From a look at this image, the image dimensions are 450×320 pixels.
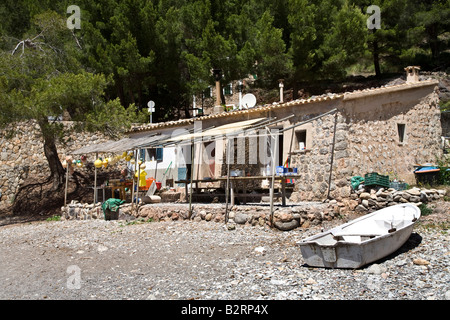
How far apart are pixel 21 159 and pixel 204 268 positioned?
14.6 meters

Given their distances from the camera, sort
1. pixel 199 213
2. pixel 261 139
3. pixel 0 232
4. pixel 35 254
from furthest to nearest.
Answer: pixel 261 139, pixel 0 232, pixel 199 213, pixel 35 254

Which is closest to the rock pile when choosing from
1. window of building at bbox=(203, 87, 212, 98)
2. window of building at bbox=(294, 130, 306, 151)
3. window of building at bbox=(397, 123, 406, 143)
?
window of building at bbox=(294, 130, 306, 151)

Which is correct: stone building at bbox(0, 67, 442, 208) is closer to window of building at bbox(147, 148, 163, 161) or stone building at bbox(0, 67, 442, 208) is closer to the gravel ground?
window of building at bbox(147, 148, 163, 161)

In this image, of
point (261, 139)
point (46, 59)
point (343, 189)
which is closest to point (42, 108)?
point (46, 59)

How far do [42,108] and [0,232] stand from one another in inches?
151

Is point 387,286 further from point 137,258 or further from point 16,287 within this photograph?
point 16,287

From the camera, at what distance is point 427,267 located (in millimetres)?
7047

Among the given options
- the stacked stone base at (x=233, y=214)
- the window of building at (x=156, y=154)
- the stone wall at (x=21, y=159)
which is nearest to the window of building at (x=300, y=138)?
the stacked stone base at (x=233, y=214)

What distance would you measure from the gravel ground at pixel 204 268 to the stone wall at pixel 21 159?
882 centimetres

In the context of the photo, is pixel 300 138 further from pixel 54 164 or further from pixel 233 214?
pixel 54 164

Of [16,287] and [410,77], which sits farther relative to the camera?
[410,77]

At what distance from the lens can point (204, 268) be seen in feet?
26.3

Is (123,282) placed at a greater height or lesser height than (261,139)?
lesser

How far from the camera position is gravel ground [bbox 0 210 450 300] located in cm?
659
